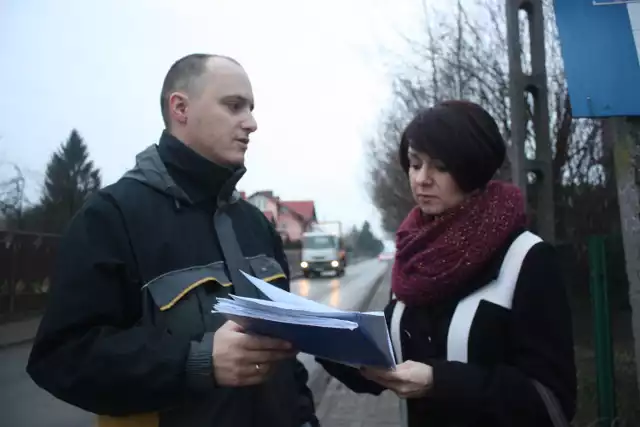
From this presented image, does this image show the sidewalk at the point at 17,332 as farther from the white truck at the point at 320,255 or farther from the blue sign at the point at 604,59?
the white truck at the point at 320,255

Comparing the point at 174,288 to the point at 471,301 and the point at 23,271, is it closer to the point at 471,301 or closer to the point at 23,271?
the point at 471,301

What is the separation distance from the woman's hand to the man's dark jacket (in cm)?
39

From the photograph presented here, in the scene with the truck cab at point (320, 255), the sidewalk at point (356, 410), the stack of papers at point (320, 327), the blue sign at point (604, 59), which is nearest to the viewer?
the stack of papers at point (320, 327)

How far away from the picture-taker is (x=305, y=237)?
3647cm

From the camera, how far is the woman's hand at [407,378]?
Result: 160 centimetres

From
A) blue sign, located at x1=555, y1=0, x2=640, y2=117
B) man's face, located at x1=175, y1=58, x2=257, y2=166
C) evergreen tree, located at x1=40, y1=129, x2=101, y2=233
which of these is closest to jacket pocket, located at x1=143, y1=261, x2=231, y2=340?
man's face, located at x1=175, y1=58, x2=257, y2=166

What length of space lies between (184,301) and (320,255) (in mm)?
33486

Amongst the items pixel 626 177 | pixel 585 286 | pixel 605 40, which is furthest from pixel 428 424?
pixel 585 286

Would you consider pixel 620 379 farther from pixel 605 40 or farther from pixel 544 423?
pixel 544 423

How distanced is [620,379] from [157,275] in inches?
167

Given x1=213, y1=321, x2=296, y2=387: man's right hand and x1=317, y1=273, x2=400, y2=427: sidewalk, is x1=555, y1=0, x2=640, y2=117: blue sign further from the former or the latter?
x1=317, y1=273, x2=400, y2=427: sidewalk

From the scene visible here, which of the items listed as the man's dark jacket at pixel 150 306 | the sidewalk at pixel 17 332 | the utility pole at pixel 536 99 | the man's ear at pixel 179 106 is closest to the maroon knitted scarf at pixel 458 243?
the man's dark jacket at pixel 150 306

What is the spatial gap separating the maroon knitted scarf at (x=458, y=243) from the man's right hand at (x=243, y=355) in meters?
0.55

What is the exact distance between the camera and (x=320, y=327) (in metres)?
1.31
